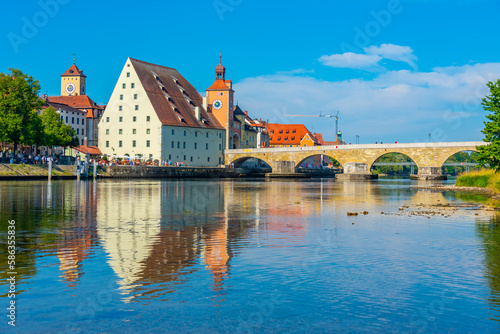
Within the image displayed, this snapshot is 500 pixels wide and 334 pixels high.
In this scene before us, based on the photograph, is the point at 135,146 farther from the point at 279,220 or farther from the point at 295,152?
the point at 279,220

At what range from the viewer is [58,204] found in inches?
1193

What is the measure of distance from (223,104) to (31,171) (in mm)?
57076

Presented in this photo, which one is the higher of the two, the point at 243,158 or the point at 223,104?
the point at 223,104

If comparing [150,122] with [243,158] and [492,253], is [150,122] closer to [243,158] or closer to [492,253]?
[243,158]

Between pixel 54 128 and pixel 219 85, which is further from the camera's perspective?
pixel 219 85

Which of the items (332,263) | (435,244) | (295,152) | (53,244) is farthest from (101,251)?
(295,152)

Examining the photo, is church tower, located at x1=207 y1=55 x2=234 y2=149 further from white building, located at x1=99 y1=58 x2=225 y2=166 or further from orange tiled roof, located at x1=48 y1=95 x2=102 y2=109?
orange tiled roof, located at x1=48 y1=95 x2=102 y2=109

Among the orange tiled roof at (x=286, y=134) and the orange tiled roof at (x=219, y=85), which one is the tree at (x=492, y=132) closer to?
the orange tiled roof at (x=219, y=85)

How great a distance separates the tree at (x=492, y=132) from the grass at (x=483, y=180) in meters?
1.30

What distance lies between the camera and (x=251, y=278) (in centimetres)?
1143

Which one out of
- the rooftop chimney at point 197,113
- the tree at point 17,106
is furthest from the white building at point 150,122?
the tree at point 17,106

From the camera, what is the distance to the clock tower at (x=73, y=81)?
619 feet

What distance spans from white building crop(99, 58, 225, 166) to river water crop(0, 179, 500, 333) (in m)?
80.7

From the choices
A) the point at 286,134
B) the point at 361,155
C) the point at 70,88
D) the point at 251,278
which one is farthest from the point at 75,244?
the point at 70,88
